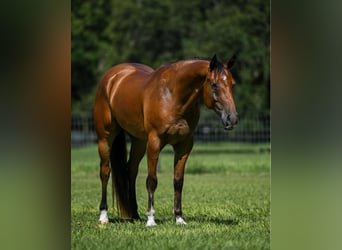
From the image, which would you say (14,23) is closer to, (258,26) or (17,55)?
(17,55)

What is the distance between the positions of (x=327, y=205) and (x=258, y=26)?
2826 centimetres

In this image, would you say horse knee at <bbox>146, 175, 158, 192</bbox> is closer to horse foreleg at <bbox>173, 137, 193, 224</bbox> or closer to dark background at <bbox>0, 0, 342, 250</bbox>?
horse foreleg at <bbox>173, 137, 193, 224</bbox>

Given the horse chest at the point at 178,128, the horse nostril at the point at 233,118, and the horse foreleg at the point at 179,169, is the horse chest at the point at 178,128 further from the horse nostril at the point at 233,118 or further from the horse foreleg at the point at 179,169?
the horse nostril at the point at 233,118

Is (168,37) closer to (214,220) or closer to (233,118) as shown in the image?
(214,220)

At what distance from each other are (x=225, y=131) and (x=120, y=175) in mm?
19953

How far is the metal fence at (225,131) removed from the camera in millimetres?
26922

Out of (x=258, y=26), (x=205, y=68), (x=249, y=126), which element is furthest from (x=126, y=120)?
(x=258, y=26)

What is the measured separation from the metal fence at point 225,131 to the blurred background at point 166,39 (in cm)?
24

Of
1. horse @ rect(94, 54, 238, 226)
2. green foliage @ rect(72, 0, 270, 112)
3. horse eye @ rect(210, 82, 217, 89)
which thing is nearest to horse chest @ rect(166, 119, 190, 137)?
horse @ rect(94, 54, 238, 226)

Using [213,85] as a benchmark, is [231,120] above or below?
below

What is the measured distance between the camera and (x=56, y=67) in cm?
264

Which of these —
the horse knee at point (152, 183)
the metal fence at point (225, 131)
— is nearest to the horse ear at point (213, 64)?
the horse knee at point (152, 183)

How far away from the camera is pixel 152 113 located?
6.69 metres

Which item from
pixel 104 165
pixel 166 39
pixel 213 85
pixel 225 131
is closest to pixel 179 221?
pixel 104 165
